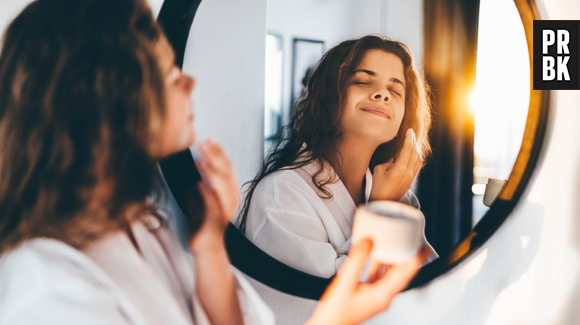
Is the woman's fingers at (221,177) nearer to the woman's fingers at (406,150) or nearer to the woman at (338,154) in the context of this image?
the woman at (338,154)

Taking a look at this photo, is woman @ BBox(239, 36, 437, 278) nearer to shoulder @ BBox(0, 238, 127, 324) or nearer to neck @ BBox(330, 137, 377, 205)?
neck @ BBox(330, 137, 377, 205)

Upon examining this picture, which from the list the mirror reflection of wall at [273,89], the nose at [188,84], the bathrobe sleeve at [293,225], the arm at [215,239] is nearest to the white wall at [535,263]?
the bathrobe sleeve at [293,225]

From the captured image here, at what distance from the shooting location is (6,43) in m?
0.41

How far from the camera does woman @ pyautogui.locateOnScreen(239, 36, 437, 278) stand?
48cm

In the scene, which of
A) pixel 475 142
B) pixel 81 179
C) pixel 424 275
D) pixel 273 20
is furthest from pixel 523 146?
pixel 81 179

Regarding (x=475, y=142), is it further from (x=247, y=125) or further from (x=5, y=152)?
(x=5, y=152)

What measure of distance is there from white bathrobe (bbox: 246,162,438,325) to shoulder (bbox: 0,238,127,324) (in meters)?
0.22

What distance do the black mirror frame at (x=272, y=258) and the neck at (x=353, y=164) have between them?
0.17m

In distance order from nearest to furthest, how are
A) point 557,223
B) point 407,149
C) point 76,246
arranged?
point 76,246 → point 407,149 → point 557,223

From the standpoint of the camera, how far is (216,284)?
481mm

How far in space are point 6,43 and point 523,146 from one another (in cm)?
89

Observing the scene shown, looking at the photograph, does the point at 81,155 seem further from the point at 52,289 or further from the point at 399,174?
the point at 399,174

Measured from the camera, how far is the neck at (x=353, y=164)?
49cm

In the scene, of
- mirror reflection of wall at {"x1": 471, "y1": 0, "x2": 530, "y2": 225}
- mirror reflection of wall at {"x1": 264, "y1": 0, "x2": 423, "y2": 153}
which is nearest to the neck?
mirror reflection of wall at {"x1": 264, "y1": 0, "x2": 423, "y2": 153}
